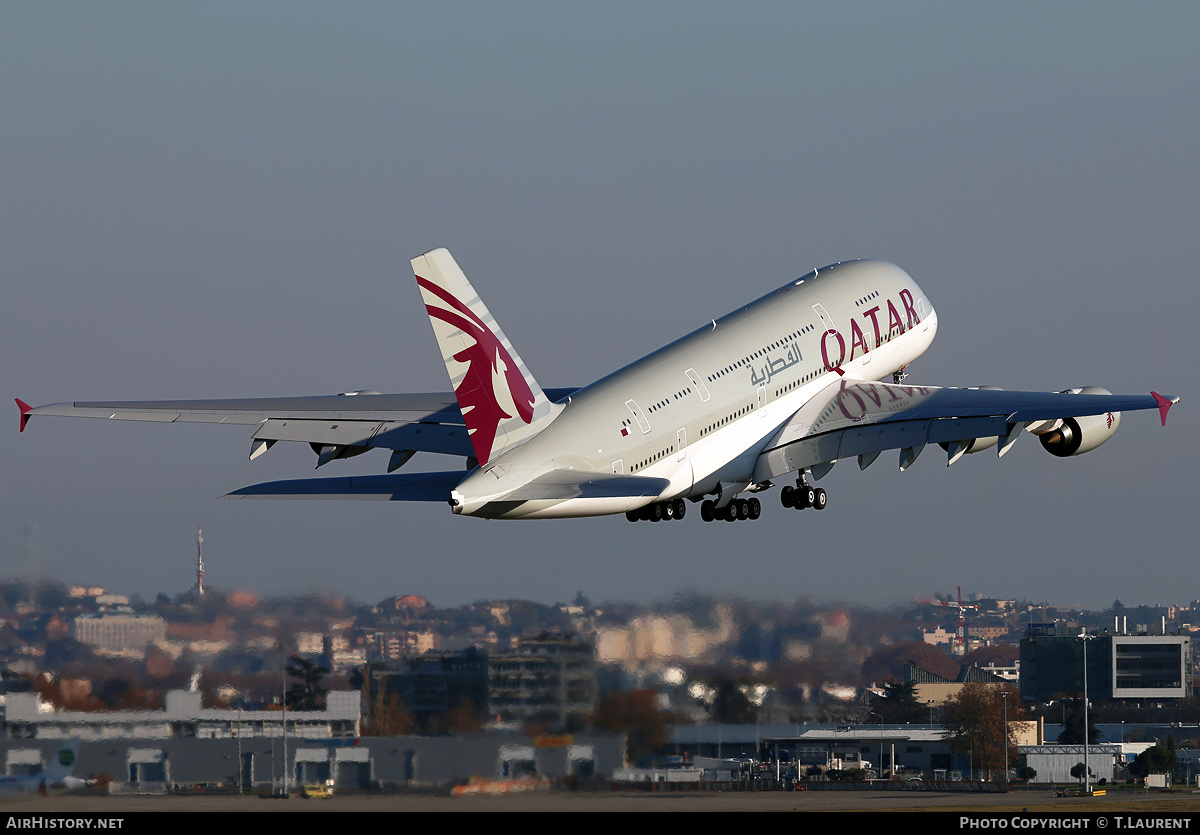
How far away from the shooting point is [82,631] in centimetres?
3136

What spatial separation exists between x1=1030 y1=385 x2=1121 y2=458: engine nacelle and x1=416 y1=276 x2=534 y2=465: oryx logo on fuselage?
1621 centimetres

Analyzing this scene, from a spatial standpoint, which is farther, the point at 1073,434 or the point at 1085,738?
the point at 1073,434

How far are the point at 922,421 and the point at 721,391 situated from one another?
16.0 feet

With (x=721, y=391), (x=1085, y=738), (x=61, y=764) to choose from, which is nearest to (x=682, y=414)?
(x=721, y=391)

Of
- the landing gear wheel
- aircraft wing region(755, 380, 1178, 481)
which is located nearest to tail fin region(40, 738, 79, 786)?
aircraft wing region(755, 380, 1178, 481)

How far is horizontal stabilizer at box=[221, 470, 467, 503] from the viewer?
3522 cm

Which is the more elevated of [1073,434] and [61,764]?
[1073,434]

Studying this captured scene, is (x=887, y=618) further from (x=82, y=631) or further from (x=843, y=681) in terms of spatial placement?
(x=82, y=631)

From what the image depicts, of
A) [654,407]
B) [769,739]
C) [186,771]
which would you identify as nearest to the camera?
[186,771]

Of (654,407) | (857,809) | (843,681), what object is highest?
(654,407)

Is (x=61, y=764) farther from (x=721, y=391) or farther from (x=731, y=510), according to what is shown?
(x=731, y=510)

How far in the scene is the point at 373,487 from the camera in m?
36.1
